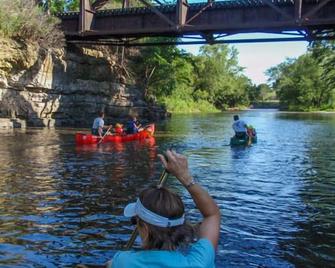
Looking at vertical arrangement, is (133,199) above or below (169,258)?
A: below

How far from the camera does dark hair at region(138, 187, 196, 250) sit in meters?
2.96

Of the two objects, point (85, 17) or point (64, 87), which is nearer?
point (85, 17)

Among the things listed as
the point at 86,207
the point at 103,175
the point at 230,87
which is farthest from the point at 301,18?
the point at 230,87

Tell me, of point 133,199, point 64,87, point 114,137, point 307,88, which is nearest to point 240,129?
point 114,137

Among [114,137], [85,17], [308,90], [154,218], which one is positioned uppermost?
[85,17]

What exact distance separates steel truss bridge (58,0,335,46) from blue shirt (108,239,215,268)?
79.0ft

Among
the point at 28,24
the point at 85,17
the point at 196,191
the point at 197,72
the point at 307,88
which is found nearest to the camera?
the point at 196,191

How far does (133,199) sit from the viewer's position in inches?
441

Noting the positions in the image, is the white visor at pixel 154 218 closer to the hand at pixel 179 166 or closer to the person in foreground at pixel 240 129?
the hand at pixel 179 166

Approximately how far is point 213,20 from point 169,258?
28.0 metres

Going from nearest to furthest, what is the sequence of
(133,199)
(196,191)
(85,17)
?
(196,191) < (133,199) < (85,17)

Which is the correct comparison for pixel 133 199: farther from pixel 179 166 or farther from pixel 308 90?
pixel 308 90

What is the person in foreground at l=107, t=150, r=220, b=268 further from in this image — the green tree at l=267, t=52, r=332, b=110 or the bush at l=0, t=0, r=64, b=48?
the green tree at l=267, t=52, r=332, b=110

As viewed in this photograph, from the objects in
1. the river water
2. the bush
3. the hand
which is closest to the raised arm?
the hand
